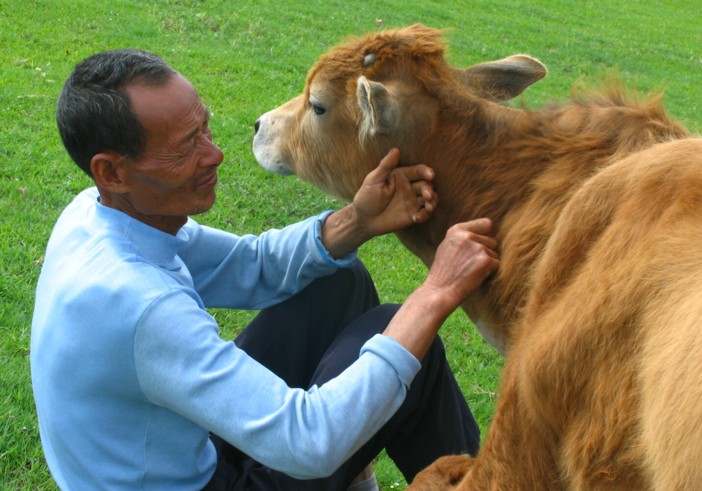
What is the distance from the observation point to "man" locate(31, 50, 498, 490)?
2814mm

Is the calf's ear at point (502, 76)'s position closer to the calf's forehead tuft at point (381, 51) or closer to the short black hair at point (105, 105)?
the calf's forehead tuft at point (381, 51)

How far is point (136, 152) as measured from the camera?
3.10 metres

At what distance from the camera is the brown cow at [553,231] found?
95.1 inches

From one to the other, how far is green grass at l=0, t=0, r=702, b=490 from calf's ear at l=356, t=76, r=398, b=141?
976 millimetres

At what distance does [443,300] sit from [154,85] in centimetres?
137

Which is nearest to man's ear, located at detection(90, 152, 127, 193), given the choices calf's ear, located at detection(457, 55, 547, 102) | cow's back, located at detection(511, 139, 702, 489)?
cow's back, located at detection(511, 139, 702, 489)

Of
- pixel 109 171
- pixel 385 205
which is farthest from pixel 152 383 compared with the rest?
pixel 385 205

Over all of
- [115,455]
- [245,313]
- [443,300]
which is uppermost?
[443,300]

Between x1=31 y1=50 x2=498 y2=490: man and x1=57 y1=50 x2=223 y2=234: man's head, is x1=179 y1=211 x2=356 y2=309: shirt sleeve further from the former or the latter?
x1=57 y1=50 x2=223 y2=234: man's head

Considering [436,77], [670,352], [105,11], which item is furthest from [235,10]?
[670,352]

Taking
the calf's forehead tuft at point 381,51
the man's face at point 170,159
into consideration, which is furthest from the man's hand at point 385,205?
the man's face at point 170,159

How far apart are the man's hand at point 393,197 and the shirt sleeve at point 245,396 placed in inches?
42.6

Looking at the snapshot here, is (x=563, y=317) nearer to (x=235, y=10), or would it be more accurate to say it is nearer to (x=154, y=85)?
(x=154, y=85)

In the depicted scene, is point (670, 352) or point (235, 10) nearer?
point (670, 352)
